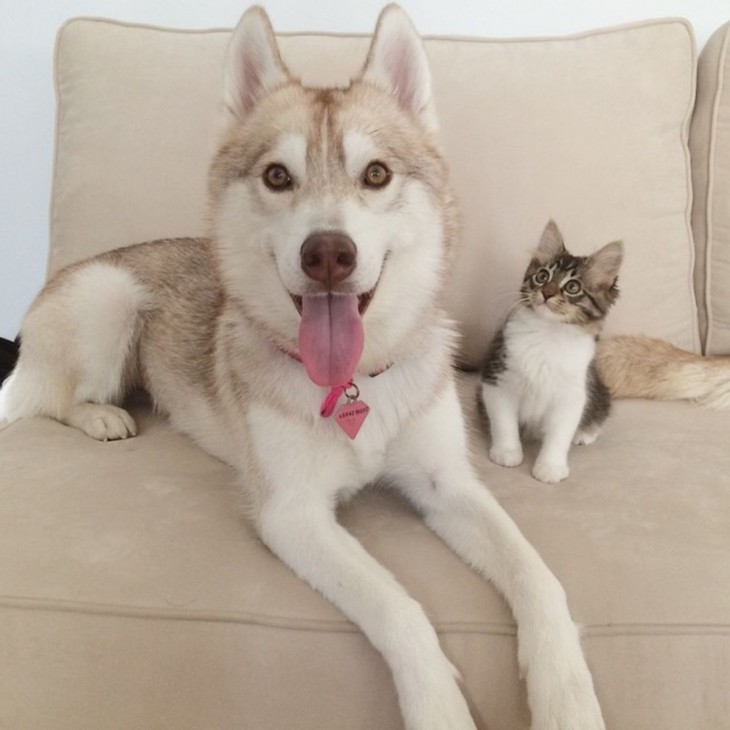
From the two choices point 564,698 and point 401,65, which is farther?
point 401,65

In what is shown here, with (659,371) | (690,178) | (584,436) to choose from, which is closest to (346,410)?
(584,436)

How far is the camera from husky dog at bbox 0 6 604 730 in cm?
87

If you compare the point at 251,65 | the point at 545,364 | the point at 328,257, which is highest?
the point at 251,65

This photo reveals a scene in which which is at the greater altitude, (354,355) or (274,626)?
(354,355)

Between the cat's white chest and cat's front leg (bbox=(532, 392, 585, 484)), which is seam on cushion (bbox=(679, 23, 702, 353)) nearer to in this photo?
the cat's white chest

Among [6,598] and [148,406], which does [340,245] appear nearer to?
[6,598]

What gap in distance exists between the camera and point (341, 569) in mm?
942

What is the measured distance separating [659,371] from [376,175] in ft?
3.18

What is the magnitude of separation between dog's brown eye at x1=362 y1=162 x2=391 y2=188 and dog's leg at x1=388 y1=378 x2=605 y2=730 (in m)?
0.43

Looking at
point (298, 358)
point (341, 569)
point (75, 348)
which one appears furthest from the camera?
point (75, 348)

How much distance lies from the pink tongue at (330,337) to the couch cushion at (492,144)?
26.6 inches

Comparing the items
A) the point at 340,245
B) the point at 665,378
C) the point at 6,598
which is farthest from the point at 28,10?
the point at 665,378

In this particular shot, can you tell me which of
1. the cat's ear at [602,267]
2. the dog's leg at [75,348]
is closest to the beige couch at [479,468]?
the dog's leg at [75,348]

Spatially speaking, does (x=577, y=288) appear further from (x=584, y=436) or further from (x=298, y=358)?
(x=298, y=358)
